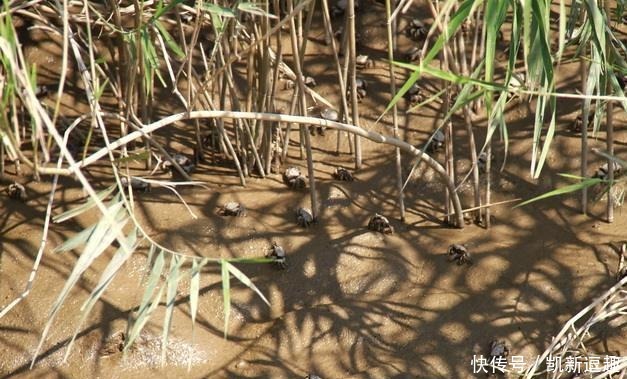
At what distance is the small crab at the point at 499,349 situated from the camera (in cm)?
326

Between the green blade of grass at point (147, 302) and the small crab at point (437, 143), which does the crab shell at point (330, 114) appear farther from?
the green blade of grass at point (147, 302)

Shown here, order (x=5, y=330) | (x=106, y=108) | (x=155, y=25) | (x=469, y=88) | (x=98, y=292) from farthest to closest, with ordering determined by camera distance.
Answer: (x=106, y=108) < (x=5, y=330) < (x=155, y=25) < (x=469, y=88) < (x=98, y=292)

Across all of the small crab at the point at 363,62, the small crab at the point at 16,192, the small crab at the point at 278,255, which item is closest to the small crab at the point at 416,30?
the small crab at the point at 363,62

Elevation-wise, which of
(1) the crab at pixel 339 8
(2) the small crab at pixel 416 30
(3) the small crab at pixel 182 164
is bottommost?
(3) the small crab at pixel 182 164

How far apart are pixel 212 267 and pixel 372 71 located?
1.32 m

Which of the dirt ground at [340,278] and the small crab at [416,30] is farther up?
the small crab at [416,30]

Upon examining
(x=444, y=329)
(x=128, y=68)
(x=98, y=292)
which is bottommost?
(x=444, y=329)

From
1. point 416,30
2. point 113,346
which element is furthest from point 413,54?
point 113,346

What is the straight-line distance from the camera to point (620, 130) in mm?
3965

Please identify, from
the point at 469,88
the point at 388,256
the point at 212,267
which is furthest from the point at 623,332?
the point at 212,267

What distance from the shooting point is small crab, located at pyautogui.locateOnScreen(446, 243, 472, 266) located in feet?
11.6

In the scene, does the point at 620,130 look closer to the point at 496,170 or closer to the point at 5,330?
the point at 496,170

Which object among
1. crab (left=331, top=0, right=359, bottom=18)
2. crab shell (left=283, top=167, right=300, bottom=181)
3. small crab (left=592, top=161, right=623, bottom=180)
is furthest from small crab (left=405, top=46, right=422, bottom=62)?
small crab (left=592, top=161, right=623, bottom=180)

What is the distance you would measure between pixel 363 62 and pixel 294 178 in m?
0.80
